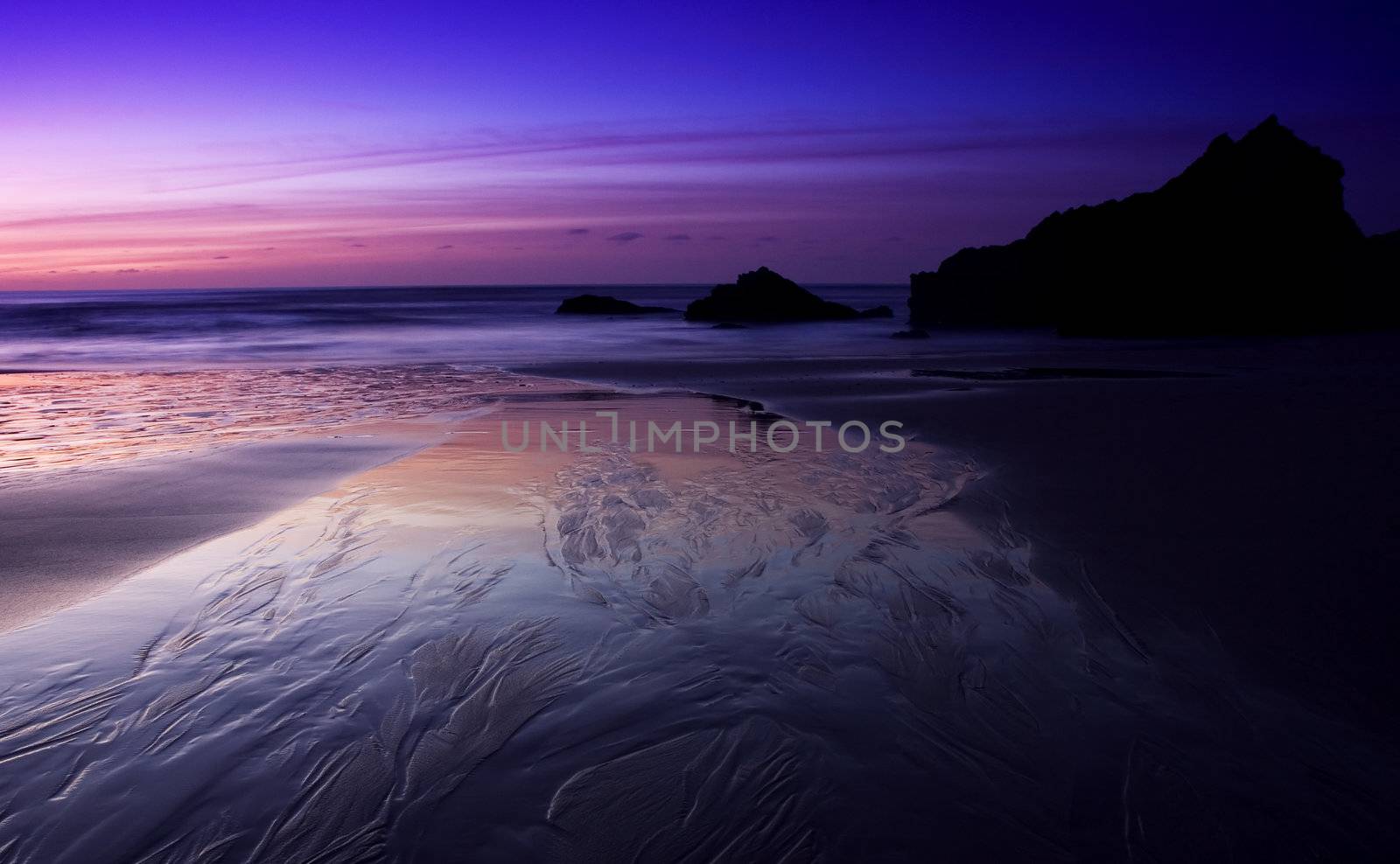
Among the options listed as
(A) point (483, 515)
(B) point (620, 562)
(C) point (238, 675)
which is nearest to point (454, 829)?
(C) point (238, 675)

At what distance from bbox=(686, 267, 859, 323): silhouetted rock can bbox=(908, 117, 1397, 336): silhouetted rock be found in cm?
1761

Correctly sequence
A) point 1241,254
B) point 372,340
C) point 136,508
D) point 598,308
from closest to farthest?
point 136,508 → point 1241,254 → point 372,340 → point 598,308

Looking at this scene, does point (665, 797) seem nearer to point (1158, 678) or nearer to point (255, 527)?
point (1158, 678)

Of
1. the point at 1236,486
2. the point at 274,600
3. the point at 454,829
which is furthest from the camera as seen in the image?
the point at 1236,486

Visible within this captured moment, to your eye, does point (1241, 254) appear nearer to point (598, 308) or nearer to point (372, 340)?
point (372, 340)

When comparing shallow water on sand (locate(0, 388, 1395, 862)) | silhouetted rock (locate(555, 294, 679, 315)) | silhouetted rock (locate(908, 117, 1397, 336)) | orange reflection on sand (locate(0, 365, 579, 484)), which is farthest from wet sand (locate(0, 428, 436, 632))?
silhouetted rock (locate(555, 294, 679, 315))

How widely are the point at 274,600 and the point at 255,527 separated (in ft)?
5.16

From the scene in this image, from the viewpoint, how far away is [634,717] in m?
3.25

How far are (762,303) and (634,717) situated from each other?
41.6 meters

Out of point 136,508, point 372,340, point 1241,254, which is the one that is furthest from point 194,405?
point 1241,254

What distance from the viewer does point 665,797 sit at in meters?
A: 2.75

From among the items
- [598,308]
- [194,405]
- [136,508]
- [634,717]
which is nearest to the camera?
[634,717]

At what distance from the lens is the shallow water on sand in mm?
2566

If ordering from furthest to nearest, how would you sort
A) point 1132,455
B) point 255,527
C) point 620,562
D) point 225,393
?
point 225,393
point 1132,455
point 255,527
point 620,562
